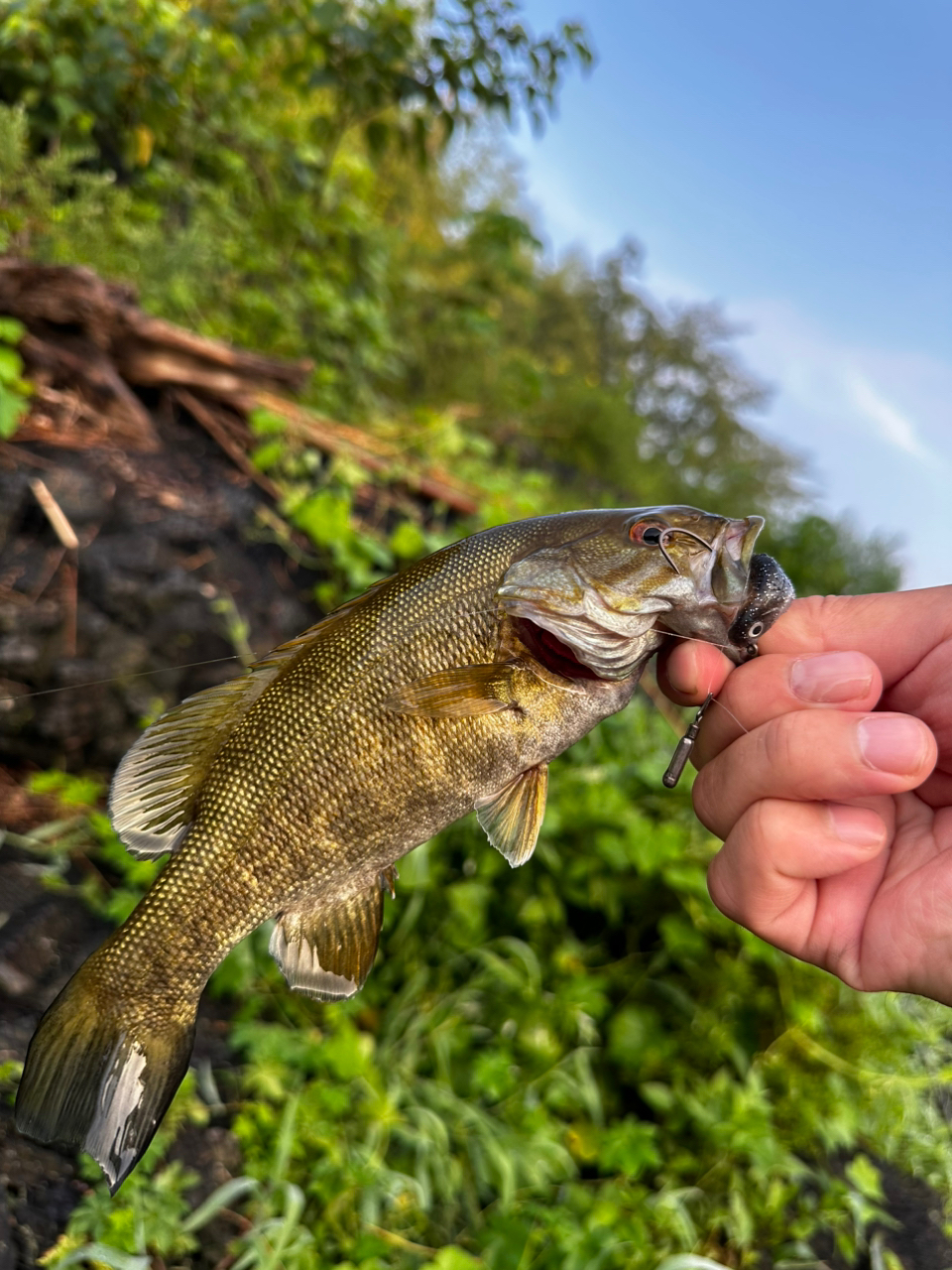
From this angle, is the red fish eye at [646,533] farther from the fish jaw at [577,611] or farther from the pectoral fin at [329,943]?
the pectoral fin at [329,943]

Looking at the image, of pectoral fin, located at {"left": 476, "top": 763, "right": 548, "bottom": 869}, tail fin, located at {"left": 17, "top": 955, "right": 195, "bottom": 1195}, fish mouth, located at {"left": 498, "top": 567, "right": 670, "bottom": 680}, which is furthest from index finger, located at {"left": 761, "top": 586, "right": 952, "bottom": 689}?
tail fin, located at {"left": 17, "top": 955, "right": 195, "bottom": 1195}

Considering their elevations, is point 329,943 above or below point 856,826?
below

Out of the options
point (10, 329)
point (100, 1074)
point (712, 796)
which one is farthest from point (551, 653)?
point (10, 329)

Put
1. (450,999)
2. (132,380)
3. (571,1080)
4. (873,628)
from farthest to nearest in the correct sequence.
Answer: (132,380)
(450,999)
(571,1080)
(873,628)

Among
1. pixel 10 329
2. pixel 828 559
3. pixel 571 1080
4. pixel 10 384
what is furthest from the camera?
pixel 828 559

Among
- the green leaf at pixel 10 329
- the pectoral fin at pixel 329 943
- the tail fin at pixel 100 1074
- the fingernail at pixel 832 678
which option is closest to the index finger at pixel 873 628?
the fingernail at pixel 832 678

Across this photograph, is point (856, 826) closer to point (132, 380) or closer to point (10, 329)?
point (10, 329)

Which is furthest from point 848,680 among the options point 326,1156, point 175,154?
point 175,154
